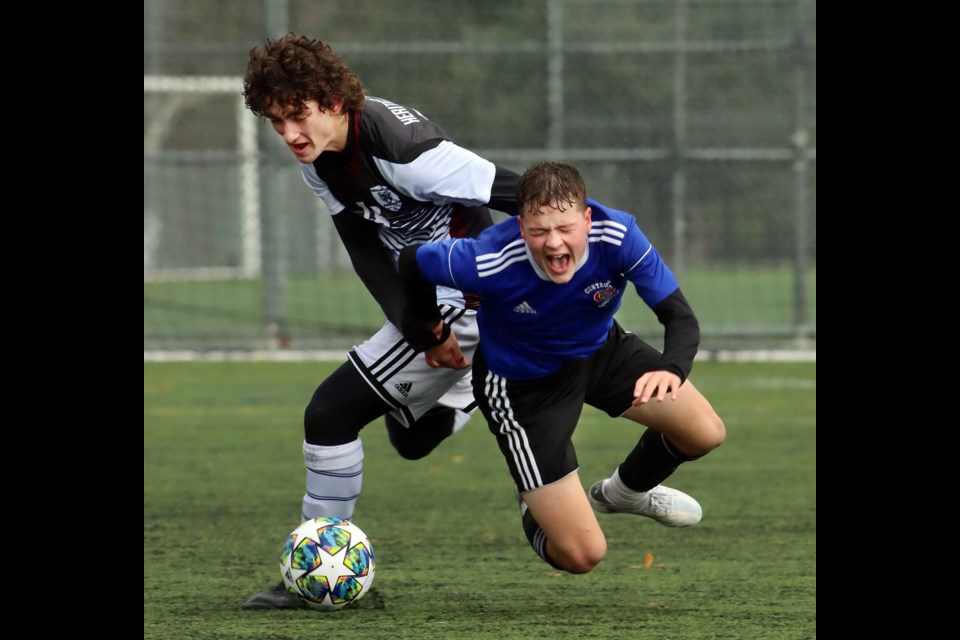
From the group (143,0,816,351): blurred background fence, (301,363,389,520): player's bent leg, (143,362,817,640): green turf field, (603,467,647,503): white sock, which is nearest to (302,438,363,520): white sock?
(301,363,389,520): player's bent leg

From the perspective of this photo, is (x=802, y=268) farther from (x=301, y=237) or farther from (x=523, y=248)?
(x=523, y=248)

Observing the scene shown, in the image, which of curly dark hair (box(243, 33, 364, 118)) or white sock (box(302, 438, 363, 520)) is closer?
curly dark hair (box(243, 33, 364, 118))

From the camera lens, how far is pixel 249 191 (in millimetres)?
13648

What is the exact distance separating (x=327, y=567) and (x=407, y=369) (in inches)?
32.0

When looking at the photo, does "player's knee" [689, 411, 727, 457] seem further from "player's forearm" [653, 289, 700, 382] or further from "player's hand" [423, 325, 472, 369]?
"player's hand" [423, 325, 472, 369]

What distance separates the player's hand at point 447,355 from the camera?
518cm

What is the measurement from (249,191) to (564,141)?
3.07 metres

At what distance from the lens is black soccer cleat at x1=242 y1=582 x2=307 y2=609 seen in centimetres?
485

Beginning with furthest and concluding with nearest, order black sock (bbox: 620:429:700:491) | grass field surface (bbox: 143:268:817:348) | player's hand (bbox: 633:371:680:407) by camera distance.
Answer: grass field surface (bbox: 143:268:817:348) < black sock (bbox: 620:429:700:491) < player's hand (bbox: 633:371:680:407)

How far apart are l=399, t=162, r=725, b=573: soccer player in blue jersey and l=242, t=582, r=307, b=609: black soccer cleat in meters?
0.87

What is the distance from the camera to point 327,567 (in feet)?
15.8

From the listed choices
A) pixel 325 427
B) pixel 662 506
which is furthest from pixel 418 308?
pixel 662 506

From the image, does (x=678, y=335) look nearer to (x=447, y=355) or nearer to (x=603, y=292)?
(x=603, y=292)
